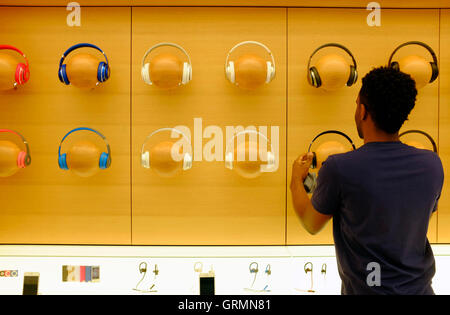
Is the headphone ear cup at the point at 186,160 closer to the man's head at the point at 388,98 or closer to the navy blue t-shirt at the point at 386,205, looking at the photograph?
the navy blue t-shirt at the point at 386,205

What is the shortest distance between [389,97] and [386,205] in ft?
1.04

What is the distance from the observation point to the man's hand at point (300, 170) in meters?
1.21

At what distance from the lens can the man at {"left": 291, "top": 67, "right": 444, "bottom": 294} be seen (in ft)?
3.14

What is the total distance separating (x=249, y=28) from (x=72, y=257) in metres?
1.51

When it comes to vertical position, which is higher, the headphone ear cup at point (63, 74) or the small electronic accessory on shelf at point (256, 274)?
the headphone ear cup at point (63, 74)

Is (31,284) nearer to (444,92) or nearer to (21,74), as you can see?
(21,74)

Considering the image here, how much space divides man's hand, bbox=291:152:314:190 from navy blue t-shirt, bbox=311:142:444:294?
195 mm

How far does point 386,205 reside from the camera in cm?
95

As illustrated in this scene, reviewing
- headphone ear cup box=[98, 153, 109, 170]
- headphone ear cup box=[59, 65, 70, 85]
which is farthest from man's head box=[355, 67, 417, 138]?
headphone ear cup box=[59, 65, 70, 85]

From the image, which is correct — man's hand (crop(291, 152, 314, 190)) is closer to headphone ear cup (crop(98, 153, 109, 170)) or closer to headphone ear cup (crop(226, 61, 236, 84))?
headphone ear cup (crop(226, 61, 236, 84))

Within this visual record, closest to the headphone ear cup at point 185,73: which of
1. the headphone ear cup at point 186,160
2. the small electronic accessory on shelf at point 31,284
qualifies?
the headphone ear cup at point 186,160

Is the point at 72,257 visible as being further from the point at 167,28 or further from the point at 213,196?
the point at 167,28
